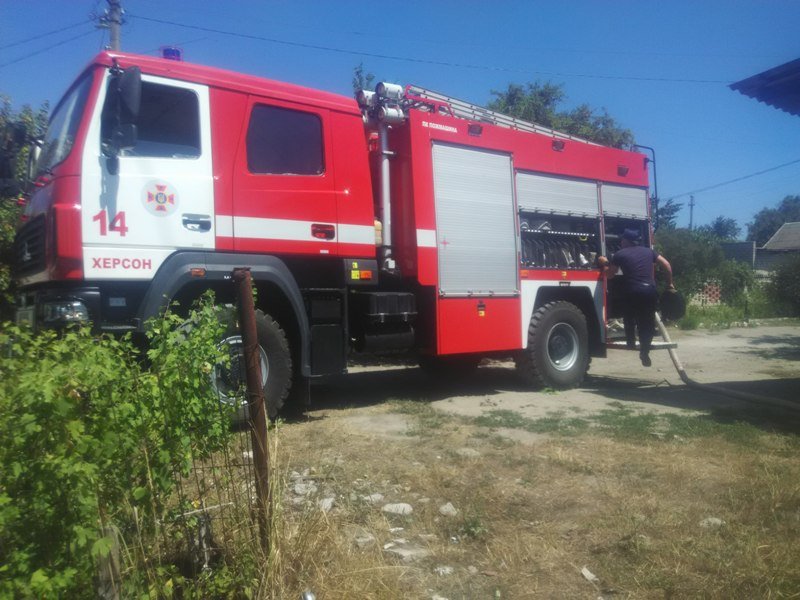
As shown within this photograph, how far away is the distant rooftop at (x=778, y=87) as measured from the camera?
695 cm

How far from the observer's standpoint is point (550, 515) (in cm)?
377

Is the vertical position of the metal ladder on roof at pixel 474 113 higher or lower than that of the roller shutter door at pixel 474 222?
higher

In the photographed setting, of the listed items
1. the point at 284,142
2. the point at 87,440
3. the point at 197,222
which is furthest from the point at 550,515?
the point at 284,142

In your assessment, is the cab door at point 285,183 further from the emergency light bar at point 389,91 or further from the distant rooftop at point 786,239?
the distant rooftop at point 786,239

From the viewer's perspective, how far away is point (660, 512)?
12.1ft

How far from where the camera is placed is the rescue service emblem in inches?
198

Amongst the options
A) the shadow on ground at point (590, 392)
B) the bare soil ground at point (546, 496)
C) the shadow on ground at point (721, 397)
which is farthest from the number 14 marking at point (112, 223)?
the shadow on ground at point (721, 397)

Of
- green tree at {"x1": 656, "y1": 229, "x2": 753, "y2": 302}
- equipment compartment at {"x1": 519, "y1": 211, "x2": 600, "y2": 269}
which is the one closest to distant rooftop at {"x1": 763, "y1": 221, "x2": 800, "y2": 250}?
green tree at {"x1": 656, "y1": 229, "x2": 753, "y2": 302}

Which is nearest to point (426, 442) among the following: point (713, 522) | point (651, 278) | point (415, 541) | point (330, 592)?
point (415, 541)

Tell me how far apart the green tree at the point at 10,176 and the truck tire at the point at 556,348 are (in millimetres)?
5735

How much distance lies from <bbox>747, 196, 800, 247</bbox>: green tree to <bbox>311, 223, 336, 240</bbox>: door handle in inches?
4068

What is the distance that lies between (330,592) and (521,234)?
19.1 ft

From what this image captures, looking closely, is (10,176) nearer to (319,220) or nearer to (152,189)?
(152,189)

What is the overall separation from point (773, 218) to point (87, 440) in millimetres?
118489
